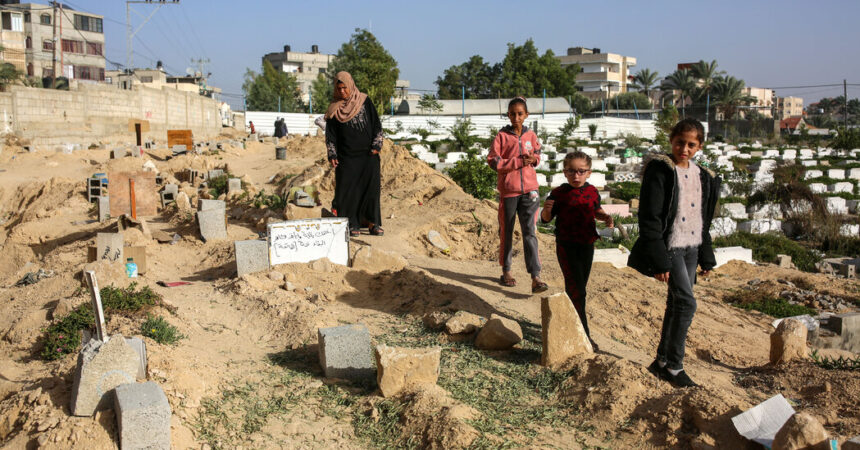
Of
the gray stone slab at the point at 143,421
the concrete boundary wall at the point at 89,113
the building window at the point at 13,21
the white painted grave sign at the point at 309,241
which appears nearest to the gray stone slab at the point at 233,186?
the white painted grave sign at the point at 309,241

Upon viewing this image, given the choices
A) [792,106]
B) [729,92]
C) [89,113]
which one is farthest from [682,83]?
[792,106]

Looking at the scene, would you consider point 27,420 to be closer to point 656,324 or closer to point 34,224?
point 656,324

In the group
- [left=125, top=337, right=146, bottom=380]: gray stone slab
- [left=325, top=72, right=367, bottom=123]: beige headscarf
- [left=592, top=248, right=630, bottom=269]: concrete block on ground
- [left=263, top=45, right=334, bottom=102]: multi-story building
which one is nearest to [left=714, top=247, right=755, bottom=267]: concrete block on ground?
[left=592, top=248, right=630, bottom=269]: concrete block on ground

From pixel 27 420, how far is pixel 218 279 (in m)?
2.84

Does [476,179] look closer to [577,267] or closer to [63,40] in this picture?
[577,267]

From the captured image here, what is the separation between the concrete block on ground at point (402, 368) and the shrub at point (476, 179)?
24.4 ft

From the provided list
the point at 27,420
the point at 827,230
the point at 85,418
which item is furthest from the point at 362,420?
the point at 827,230

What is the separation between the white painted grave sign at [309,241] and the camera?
562 centimetres

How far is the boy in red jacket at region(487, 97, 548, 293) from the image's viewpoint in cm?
516

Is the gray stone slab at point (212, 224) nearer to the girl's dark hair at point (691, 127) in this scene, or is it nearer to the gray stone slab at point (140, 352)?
the gray stone slab at point (140, 352)

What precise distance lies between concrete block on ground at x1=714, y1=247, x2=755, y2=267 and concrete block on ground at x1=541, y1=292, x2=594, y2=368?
6.72 metres

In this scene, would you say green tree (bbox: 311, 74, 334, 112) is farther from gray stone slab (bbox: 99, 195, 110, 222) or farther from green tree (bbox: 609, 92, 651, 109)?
gray stone slab (bbox: 99, 195, 110, 222)

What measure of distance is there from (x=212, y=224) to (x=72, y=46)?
44.9m

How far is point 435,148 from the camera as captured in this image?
23.0 meters
